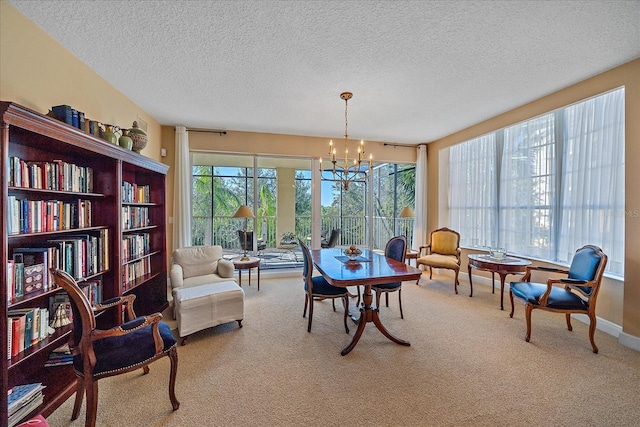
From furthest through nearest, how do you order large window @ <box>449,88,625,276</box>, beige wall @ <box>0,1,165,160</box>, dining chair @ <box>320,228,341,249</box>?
1. dining chair @ <box>320,228,341,249</box>
2. large window @ <box>449,88,625,276</box>
3. beige wall @ <box>0,1,165,160</box>

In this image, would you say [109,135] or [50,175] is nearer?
[50,175]

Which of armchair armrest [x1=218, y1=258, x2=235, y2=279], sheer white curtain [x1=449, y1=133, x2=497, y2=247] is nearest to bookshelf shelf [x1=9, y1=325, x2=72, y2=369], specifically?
armchair armrest [x1=218, y1=258, x2=235, y2=279]

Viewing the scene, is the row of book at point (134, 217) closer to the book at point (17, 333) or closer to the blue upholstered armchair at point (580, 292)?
the book at point (17, 333)

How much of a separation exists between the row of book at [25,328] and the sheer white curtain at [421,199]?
5547mm

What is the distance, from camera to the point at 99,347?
1636mm

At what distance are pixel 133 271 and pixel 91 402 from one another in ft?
5.81

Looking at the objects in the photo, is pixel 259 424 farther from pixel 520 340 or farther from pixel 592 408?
pixel 520 340

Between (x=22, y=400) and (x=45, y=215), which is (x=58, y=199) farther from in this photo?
(x=22, y=400)

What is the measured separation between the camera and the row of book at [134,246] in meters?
2.80

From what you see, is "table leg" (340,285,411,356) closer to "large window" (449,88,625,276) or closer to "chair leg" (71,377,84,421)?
"chair leg" (71,377,84,421)

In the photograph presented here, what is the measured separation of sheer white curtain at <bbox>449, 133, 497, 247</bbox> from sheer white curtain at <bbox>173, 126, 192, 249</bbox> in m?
4.97

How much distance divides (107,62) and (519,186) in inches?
210

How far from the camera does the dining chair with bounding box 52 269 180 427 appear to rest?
1.50m

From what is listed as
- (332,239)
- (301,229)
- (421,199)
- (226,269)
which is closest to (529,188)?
(421,199)
